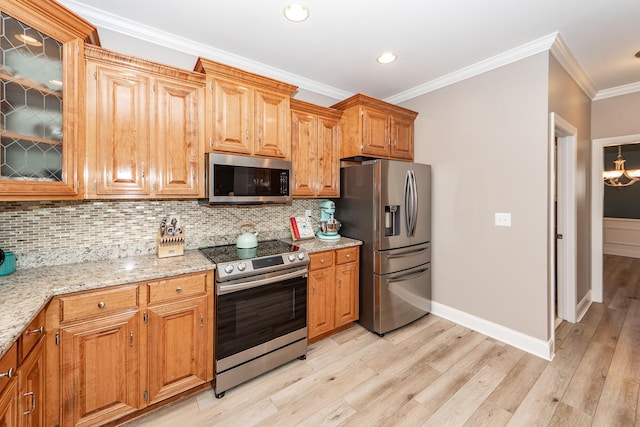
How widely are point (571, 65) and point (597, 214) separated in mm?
2041

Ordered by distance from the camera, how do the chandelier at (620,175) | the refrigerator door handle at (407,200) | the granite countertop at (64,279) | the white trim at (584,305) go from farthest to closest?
the chandelier at (620,175), the white trim at (584,305), the refrigerator door handle at (407,200), the granite countertop at (64,279)

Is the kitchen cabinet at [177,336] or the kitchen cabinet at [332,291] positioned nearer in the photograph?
the kitchen cabinet at [177,336]

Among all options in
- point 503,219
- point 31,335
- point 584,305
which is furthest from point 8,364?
point 584,305

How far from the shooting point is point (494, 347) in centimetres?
255

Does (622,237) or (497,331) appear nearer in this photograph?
(497,331)

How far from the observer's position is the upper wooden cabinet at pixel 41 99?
1404mm

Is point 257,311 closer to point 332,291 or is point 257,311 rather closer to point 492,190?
point 332,291

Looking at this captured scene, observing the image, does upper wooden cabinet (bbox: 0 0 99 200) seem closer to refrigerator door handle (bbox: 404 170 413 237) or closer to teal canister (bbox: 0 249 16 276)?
teal canister (bbox: 0 249 16 276)

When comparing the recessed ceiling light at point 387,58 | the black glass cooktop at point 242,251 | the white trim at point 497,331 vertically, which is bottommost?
the white trim at point 497,331

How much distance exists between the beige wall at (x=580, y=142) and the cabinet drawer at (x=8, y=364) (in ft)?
12.2

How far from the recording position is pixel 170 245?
2.16 m

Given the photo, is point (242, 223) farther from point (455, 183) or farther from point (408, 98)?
point (408, 98)

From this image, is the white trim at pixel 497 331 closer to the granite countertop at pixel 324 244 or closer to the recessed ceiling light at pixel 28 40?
the granite countertop at pixel 324 244

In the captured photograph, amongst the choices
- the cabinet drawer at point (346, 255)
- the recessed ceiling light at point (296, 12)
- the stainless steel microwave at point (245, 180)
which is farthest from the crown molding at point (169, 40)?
the cabinet drawer at point (346, 255)
